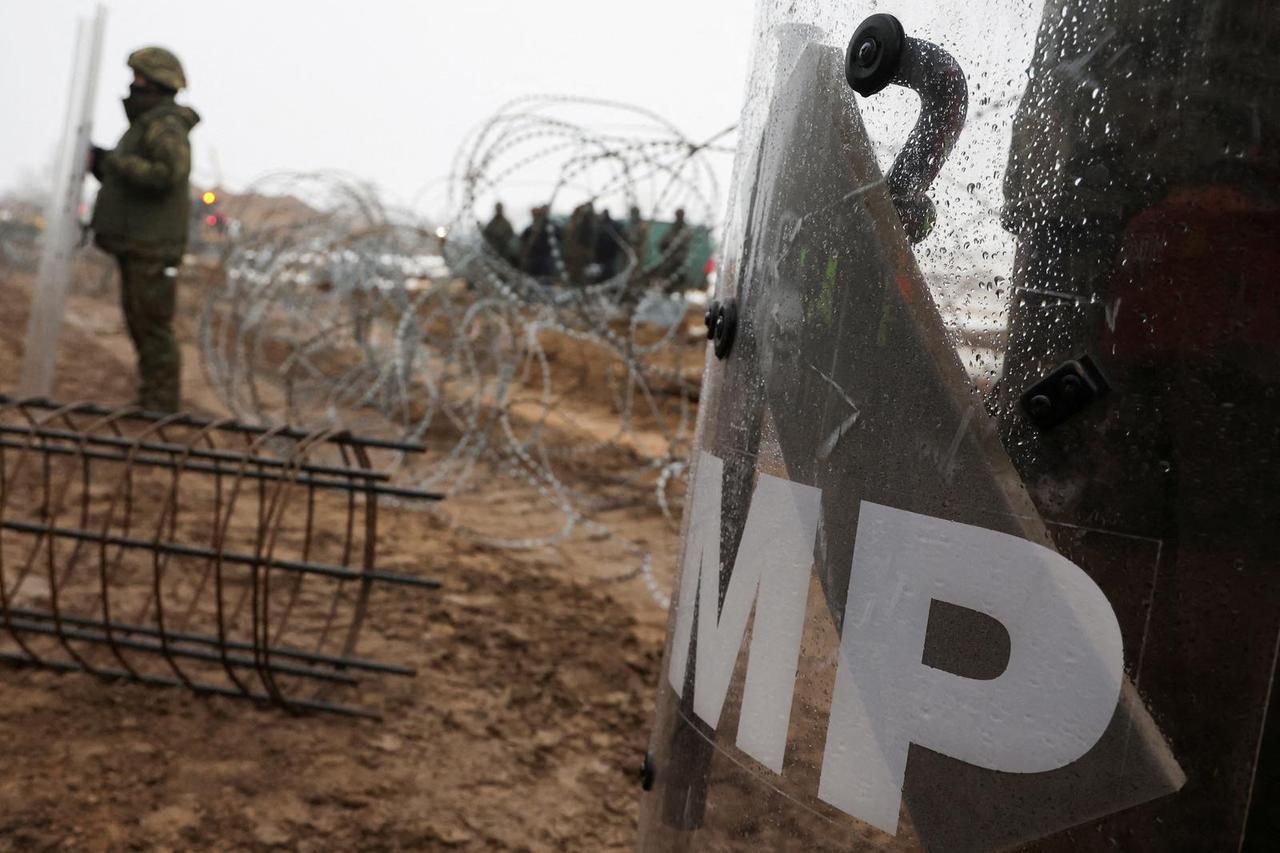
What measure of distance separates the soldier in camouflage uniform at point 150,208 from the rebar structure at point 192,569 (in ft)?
4.19

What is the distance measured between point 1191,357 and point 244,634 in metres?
4.15

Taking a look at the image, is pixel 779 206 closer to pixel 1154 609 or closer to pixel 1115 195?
pixel 1115 195

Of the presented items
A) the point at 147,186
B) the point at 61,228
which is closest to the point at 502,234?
the point at 61,228

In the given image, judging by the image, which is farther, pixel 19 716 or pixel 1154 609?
pixel 19 716

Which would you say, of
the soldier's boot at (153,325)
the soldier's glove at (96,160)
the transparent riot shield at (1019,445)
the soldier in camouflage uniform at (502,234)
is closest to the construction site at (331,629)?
the soldier's boot at (153,325)

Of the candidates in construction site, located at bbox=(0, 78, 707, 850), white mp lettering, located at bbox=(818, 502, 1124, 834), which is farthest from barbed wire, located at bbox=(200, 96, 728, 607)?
white mp lettering, located at bbox=(818, 502, 1124, 834)

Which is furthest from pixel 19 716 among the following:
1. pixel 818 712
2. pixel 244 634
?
pixel 818 712

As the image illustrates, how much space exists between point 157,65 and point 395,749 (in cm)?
557

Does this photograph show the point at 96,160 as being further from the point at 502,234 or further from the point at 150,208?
the point at 502,234

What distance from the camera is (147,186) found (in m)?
7.46

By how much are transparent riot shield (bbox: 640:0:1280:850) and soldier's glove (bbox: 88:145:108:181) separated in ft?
24.9

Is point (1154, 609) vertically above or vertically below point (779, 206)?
below

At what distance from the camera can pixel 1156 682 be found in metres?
0.92

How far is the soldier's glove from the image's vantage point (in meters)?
7.65
